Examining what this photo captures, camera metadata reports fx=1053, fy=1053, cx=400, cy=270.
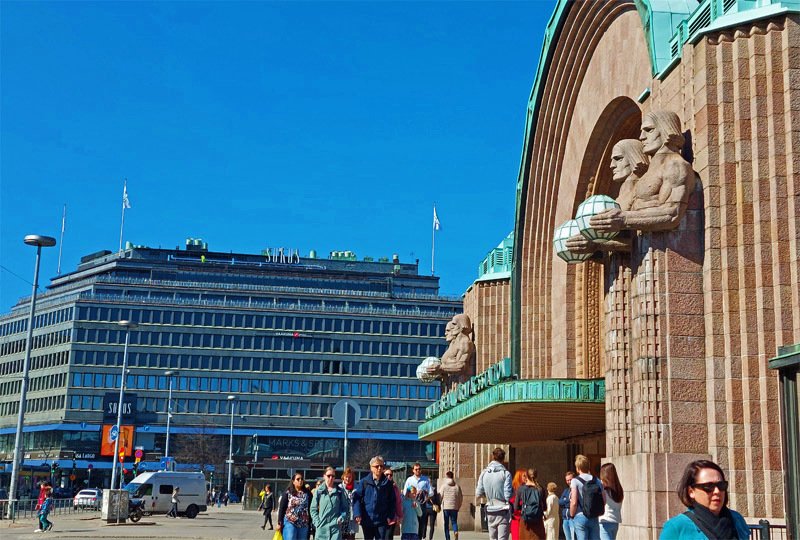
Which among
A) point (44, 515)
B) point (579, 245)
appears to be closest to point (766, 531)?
point (579, 245)

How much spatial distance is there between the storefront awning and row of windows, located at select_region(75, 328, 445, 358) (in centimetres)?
7684

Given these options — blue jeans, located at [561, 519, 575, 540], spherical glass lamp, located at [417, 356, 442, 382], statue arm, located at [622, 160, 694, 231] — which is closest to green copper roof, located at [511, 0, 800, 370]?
statue arm, located at [622, 160, 694, 231]

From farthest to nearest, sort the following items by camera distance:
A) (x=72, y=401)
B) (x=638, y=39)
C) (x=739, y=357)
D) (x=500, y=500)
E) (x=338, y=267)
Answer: (x=338, y=267) < (x=72, y=401) < (x=638, y=39) < (x=739, y=357) < (x=500, y=500)

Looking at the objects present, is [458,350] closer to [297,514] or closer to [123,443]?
[297,514]

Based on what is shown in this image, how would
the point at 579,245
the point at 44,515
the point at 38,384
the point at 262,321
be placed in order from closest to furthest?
the point at 579,245 < the point at 44,515 < the point at 262,321 < the point at 38,384

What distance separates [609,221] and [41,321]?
105 meters

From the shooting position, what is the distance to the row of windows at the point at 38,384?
111m

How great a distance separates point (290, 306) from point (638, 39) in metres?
89.9

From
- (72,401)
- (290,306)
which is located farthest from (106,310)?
(290,306)

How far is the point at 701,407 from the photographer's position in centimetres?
2030

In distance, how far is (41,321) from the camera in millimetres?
115938

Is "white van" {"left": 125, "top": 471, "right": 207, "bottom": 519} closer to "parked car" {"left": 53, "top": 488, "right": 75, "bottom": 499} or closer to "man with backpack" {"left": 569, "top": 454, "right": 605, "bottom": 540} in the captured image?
"man with backpack" {"left": 569, "top": 454, "right": 605, "bottom": 540}

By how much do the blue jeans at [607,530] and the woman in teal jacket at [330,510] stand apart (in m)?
3.82

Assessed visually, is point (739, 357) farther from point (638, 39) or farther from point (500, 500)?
point (638, 39)
